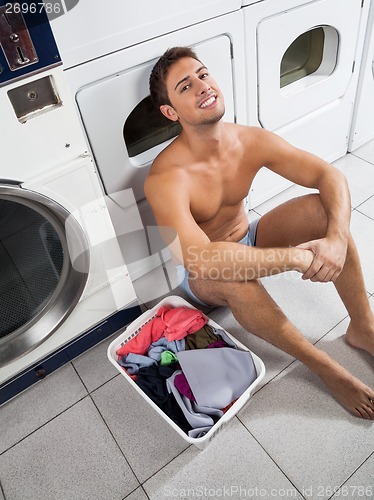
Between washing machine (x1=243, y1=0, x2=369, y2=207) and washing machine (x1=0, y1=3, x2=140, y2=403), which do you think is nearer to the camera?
washing machine (x1=0, y1=3, x2=140, y2=403)

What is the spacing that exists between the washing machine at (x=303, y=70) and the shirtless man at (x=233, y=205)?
0.36m

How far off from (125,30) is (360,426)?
54.2 inches

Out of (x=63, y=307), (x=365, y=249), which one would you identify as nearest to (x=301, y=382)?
(x=365, y=249)

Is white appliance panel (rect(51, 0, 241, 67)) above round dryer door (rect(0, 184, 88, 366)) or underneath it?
above

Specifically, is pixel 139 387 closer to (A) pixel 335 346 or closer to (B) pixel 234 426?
(B) pixel 234 426

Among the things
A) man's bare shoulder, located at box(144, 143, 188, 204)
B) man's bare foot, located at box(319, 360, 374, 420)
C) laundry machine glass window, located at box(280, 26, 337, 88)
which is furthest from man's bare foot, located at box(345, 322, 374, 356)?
laundry machine glass window, located at box(280, 26, 337, 88)

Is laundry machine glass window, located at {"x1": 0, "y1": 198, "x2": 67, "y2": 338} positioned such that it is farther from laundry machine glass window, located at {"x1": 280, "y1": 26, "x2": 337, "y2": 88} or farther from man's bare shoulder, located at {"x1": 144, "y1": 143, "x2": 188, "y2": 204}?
laundry machine glass window, located at {"x1": 280, "y1": 26, "x2": 337, "y2": 88}

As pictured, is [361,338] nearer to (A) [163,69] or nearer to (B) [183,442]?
(B) [183,442]

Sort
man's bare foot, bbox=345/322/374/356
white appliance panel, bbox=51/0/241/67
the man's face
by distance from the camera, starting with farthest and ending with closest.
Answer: man's bare foot, bbox=345/322/374/356 → the man's face → white appliance panel, bbox=51/0/241/67

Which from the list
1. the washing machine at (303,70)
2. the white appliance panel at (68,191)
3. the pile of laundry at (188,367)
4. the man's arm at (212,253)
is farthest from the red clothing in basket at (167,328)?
the washing machine at (303,70)

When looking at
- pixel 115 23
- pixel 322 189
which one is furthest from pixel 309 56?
pixel 115 23

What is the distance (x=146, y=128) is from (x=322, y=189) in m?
0.66

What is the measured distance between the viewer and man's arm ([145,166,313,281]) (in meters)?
1.16

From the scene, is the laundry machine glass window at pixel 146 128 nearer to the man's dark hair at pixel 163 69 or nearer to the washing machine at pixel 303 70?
the man's dark hair at pixel 163 69
